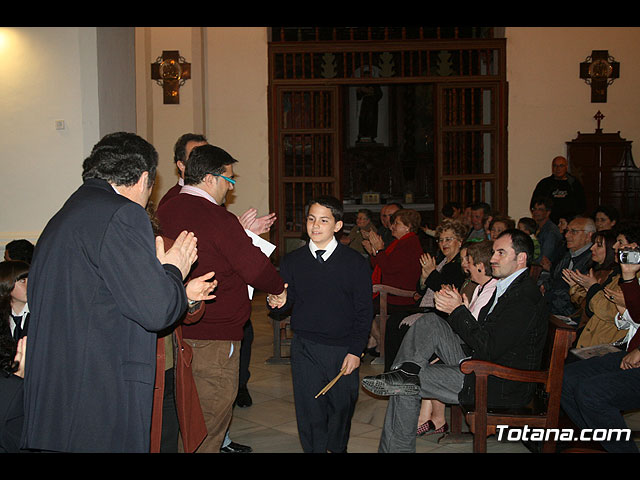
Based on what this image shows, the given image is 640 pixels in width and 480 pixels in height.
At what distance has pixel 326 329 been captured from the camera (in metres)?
3.19

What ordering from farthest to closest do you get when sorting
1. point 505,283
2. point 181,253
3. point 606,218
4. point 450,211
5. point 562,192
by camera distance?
point 450,211, point 562,192, point 606,218, point 505,283, point 181,253

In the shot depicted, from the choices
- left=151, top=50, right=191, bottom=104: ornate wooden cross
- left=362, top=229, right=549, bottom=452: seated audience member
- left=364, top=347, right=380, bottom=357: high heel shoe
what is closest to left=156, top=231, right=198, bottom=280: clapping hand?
left=362, top=229, right=549, bottom=452: seated audience member

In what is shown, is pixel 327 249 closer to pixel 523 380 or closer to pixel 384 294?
pixel 523 380

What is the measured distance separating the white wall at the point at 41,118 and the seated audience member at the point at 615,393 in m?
3.69

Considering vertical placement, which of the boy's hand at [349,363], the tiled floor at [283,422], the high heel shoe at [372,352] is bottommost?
the tiled floor at [283,422]

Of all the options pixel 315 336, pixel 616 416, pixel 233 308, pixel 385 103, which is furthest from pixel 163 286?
pixel 385 103

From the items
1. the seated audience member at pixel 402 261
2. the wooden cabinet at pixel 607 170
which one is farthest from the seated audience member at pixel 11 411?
the wooden cabinet at pixel 607 170

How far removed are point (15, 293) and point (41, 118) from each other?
6.33ft

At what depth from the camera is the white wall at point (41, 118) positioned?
15.6ft

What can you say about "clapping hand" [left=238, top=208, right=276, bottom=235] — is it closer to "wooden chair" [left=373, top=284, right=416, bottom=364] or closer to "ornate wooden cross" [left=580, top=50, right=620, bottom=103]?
"wooden chair" [left=373, top=284, right=416, bottom=364]

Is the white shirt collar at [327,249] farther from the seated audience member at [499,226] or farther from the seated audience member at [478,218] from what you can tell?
the seated audience member at [478,218]

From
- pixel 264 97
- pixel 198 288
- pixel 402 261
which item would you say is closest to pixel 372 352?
pixel 402 261

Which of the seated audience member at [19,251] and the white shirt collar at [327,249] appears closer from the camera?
the white shirt collar at [327,249]

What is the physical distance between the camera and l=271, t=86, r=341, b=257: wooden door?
9.69 m
